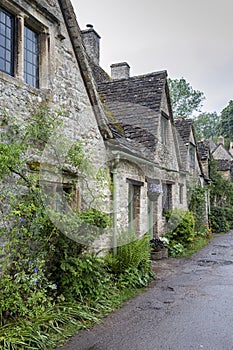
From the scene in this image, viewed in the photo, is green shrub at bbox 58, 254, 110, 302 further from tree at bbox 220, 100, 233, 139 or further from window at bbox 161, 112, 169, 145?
tree at bbox 220, 100, 233, 139

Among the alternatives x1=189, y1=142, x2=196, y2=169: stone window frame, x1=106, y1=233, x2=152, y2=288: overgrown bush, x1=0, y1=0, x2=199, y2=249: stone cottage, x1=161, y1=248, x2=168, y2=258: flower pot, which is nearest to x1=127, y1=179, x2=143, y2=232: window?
x1=0, y1=0, x2=199, y2=249: stone cottage

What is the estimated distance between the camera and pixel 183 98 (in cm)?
3909

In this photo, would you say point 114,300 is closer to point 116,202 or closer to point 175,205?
point 116,202

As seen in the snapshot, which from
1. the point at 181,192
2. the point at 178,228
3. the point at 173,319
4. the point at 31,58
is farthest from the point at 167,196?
the point at 31,58

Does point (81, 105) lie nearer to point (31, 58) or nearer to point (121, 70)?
point (31, 58)

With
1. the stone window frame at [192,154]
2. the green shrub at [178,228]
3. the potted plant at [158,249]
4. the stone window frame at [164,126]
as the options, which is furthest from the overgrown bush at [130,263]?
the stone window frame at [192,154]

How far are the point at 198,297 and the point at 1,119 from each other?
18.3 ft

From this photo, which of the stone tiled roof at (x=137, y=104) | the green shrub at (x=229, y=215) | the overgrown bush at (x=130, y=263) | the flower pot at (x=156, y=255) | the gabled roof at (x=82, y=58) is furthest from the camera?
the green shrub at (x=229, y=215)

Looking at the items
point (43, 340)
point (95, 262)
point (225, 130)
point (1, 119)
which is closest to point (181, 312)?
point (95, 262)

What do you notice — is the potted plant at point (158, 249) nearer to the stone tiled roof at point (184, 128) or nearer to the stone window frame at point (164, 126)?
the stone window frame at point (164, 126)

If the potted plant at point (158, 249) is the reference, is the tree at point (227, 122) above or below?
above

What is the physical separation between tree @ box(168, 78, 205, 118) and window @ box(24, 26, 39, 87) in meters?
32.7

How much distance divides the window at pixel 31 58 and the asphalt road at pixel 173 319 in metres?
4.67

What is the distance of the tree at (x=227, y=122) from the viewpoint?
71375mm
